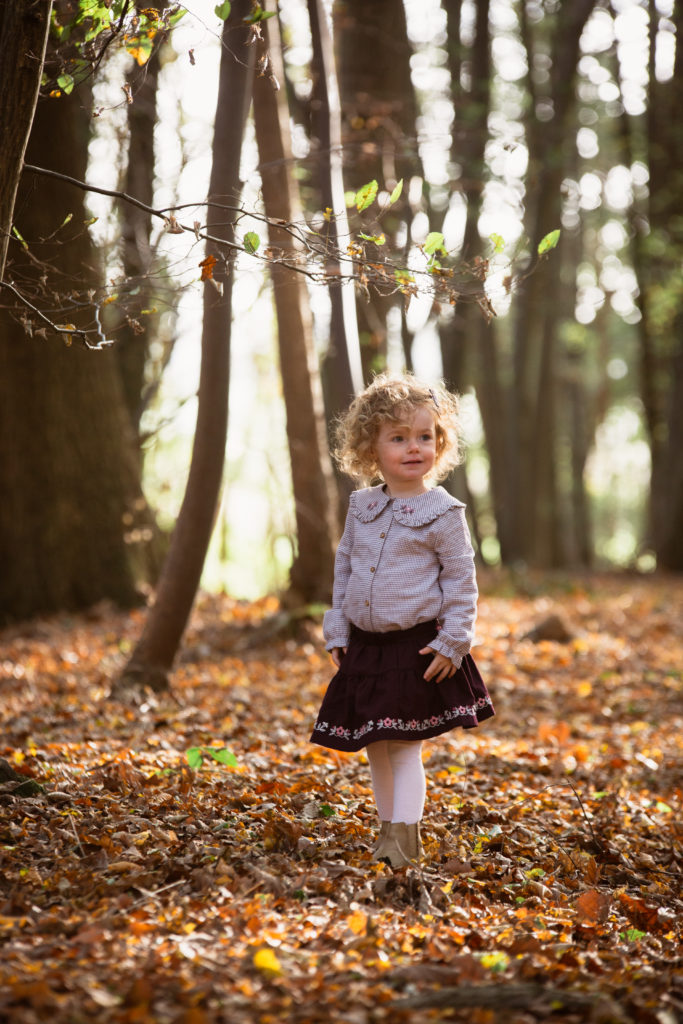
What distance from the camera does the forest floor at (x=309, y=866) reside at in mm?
2643

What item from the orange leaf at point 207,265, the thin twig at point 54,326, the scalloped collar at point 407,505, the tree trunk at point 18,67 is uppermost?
the tree trunk at point 18,67

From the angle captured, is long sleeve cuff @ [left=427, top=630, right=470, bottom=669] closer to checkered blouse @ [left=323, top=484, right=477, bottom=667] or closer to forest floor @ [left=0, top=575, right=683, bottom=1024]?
checkered blouse @ [left=323, top=484, right=477, bottom=667]

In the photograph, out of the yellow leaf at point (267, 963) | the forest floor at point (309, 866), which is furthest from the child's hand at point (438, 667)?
the yellow leaf at point (267, 963)

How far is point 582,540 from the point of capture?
2305cm

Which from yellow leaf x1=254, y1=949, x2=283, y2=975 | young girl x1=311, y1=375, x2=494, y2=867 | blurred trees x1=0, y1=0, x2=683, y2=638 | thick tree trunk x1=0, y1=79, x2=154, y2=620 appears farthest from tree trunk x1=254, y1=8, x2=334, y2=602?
yellow leaf x1=254, y1=949, x2=283, y2=975

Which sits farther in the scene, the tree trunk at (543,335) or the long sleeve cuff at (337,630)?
the tree trunk at (543,335)

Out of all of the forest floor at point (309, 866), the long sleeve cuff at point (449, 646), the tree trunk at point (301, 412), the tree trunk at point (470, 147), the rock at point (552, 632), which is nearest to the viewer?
the forest floor at point (309, 866)

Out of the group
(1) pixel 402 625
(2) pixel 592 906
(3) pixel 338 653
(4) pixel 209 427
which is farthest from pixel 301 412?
(2) pixel 592 906

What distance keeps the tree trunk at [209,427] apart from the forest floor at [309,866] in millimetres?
380

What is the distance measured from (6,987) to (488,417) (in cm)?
1782

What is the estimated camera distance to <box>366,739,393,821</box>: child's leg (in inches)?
146

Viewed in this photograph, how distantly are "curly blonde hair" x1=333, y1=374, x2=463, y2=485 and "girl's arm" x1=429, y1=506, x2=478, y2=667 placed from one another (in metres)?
0.37

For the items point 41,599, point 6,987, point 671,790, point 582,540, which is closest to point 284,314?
point 41,599

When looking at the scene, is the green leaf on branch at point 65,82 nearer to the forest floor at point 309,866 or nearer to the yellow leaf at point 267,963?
the forest floor at point 309,866
